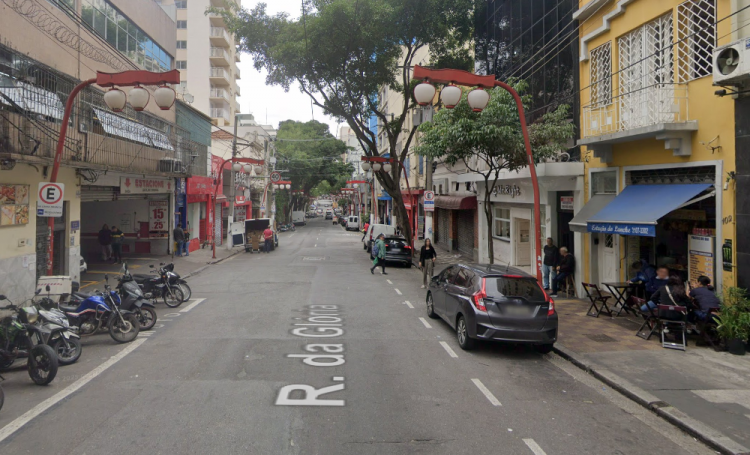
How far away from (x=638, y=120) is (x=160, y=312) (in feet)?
39.0

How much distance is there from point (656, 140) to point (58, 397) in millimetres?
11990

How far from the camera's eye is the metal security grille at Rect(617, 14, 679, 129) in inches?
417

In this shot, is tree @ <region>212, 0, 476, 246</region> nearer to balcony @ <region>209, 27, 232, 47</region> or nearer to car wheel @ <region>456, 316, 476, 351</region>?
car wheel @ <region>456, 316, 476, 351</region>

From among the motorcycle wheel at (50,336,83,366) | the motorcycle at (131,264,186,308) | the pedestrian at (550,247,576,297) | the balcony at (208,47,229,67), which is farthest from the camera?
the balcony at (208,47,229,67)

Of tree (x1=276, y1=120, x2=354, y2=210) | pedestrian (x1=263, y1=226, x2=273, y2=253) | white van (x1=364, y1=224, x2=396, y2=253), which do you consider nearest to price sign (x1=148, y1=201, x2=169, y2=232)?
pedestrian (x1=263, y1=226, x2=273, y2=253)

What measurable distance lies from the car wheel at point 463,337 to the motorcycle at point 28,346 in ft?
20.6

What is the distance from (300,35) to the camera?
23.2 metres

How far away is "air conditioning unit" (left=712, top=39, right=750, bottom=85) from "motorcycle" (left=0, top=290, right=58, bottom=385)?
11.3 meters

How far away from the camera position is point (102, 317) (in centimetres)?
966

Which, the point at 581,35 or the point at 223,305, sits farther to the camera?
the point at 581,35

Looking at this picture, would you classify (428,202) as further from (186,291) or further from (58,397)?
(58,397)

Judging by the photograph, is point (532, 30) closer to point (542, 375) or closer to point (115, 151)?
point (542, 375)

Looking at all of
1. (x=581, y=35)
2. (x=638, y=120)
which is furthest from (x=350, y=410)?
(x=581, y=35)

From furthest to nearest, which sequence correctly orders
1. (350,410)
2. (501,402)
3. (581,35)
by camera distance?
(581,35), (501,402), (350,410)
